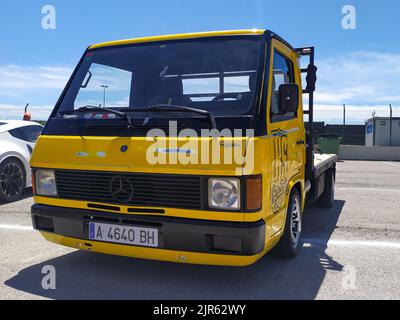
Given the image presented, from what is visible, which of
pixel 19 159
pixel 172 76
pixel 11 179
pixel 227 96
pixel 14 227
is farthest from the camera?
pixel 19 159

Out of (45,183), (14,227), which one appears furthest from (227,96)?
(14,227)

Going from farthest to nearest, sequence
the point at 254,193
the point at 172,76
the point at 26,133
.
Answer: the point at 26,133 → the point at 172,76 → the point at 254,193

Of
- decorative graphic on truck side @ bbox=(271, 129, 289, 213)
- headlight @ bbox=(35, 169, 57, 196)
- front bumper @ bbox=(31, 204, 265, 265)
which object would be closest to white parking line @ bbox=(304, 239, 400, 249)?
decorative graphic on truck side @ bbox=(271, 129, 289, 213)

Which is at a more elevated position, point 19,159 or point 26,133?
point 26,133

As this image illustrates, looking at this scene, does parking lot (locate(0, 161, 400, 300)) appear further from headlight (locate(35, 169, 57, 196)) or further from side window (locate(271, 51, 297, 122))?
side window (locate(271, 51, 297, 122))

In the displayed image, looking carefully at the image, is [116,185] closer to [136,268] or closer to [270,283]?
[136,268]

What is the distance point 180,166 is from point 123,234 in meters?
0.71

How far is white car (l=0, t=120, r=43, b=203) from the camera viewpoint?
6637 millimetres

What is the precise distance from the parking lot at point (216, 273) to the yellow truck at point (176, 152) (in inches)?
12.1

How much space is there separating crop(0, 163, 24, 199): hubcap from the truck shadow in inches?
130

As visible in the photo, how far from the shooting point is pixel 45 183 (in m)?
3.46

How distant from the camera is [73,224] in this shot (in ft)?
10.7

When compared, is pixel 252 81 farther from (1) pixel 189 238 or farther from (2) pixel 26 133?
(2) pixel 26 133

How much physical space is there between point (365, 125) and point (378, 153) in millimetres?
4940
